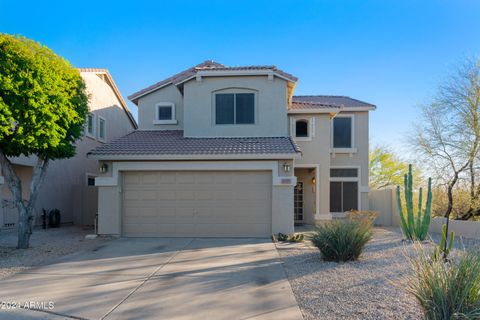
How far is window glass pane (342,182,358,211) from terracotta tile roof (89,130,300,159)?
5012 millimetres

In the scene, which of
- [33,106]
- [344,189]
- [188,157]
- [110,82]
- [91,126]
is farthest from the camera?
[110,82]

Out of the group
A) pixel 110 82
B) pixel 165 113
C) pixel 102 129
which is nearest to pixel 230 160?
pixel 165 113

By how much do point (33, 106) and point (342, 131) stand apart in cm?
1317

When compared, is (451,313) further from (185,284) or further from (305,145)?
(305,145)

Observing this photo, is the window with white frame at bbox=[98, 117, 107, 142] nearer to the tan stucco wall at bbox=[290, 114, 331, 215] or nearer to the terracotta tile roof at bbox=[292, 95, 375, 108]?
the terracotta tile roof at bbox=[292, 95, 375, 108]

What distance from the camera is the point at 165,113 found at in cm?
1769

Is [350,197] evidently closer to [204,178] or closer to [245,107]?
[245,107]

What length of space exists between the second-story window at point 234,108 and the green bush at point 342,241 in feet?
22.8

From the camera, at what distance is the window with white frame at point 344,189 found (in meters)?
17.5

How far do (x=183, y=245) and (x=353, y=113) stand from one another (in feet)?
35.5

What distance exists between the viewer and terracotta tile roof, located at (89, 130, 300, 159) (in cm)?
1281

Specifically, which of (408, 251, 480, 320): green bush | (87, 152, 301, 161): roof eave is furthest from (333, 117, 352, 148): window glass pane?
(408, 251, 480, 320): green bush

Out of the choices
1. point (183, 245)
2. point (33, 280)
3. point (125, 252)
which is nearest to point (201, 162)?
point (183, 245)

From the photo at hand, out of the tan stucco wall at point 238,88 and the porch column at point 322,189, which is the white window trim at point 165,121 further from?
the porch column at point 322,189
